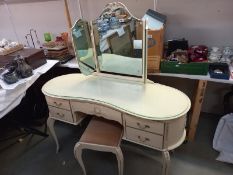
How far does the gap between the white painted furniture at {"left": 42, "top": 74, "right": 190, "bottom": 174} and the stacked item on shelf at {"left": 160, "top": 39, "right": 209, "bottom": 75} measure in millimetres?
232

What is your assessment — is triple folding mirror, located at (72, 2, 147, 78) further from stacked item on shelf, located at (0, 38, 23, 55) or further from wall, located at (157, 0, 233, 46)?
stacked item on shelf, located at (0, 38, 23, 55)

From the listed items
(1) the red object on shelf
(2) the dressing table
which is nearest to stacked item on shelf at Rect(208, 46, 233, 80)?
(1) the red object on shelf

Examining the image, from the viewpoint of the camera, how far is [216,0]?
143cm

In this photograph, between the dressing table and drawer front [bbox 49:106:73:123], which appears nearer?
the dressing table

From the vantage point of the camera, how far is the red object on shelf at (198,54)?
4.76ft

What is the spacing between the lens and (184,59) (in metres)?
1.43

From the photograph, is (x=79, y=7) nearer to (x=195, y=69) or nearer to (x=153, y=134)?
(x=195, y=69)

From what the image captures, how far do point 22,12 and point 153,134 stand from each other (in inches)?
78.4

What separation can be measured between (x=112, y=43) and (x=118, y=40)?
0.05 m

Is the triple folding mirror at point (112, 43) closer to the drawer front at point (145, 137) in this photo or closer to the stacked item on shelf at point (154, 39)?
the stacked item on shelf at point (154, 39)

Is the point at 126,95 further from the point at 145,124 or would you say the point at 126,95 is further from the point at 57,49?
the point at 57,49

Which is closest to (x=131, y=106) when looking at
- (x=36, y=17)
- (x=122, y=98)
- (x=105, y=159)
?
(x=122, y=98)

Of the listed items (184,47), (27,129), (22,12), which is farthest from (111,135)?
(22,12)

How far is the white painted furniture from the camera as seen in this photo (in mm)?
1067
